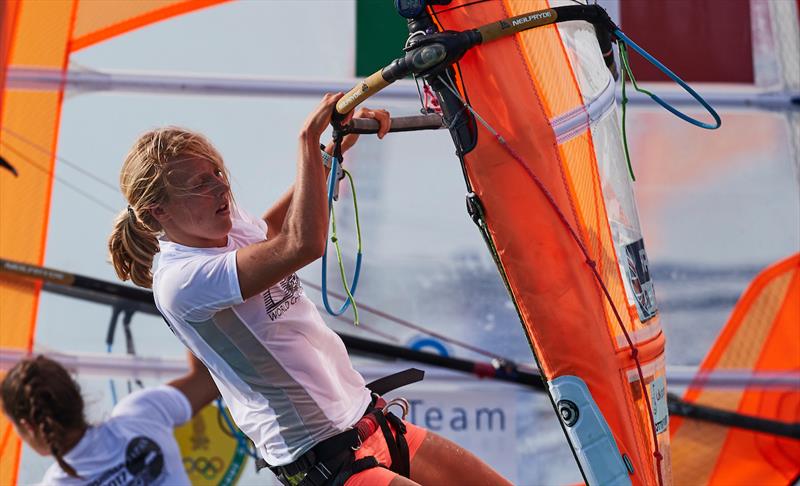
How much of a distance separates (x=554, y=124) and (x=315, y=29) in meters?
2.06

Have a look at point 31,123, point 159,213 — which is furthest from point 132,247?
point 31,123

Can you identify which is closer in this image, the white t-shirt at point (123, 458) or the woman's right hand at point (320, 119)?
the woman's right hand at point (320, 119)

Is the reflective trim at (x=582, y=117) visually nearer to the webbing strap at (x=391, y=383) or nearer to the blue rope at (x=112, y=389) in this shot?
the webbing strap at (x=391, y=383)

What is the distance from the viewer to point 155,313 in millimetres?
3949

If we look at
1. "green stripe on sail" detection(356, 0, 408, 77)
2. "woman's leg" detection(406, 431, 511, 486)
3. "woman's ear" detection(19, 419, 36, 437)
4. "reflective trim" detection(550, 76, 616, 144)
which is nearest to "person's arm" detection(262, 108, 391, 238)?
"reflective trim" detection(550, 76, 616, 144)

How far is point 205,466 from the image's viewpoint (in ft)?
13.0

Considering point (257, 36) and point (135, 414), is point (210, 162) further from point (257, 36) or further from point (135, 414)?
point (257, 36)

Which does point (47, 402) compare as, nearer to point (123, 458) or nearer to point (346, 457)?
point (123, 458)

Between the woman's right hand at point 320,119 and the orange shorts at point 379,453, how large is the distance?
0.68 metres

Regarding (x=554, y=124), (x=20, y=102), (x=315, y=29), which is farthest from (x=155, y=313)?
(x=554, y=124)

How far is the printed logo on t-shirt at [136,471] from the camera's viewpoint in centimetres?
277

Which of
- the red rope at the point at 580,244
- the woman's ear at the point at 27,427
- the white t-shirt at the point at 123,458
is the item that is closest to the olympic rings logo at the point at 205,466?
the white t-shirt at the point at 123,458

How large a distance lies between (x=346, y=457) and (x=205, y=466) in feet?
6.79

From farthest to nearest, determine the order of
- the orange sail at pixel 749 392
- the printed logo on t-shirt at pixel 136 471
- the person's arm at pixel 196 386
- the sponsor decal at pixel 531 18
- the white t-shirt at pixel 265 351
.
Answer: the orange sail at pixel 749 392 → the person's arm at pixel 196 386 → the printed logo on t-shirt at pixel 136 471 → the sponsor decal at pixel 531 18 → the white t-shirt at pixel 265 351
